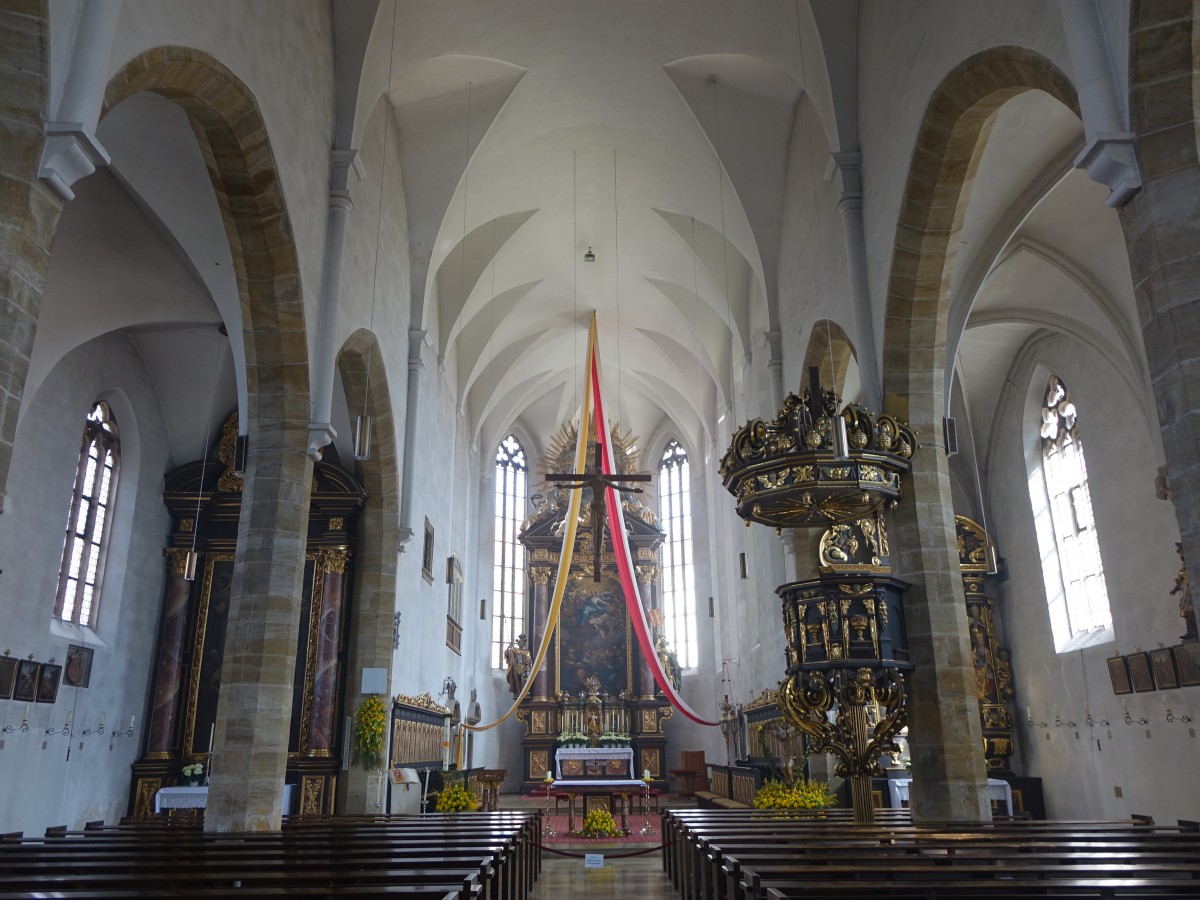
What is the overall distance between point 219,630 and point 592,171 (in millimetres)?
9179

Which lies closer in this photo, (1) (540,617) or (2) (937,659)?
(2) (937,659)

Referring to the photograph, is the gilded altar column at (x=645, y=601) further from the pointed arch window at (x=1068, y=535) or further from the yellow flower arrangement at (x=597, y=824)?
the pointed arch window at (x=1068, y=535)

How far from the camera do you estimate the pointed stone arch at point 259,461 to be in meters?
7.67

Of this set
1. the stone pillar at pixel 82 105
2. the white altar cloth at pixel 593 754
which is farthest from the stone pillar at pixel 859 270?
the white altar cloth at pixel 593 754

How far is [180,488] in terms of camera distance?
531 inches

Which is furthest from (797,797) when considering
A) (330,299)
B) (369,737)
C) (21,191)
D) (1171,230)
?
(21,191)

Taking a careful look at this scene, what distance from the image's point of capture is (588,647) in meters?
23.5

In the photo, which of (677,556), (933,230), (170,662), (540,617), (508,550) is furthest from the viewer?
(508,550)

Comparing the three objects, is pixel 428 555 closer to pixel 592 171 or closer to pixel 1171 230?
pixel 592 171

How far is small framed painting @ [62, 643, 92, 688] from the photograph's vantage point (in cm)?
1127

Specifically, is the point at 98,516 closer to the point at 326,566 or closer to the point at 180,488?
the point at 180,488

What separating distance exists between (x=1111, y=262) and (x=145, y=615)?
13234 mm

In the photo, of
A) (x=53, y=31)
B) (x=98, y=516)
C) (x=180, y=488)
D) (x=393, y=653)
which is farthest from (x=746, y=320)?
(x=53, y=31)

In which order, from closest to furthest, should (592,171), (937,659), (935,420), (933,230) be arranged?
(937,659)
(933,230)
(935,420)
(592,171)
